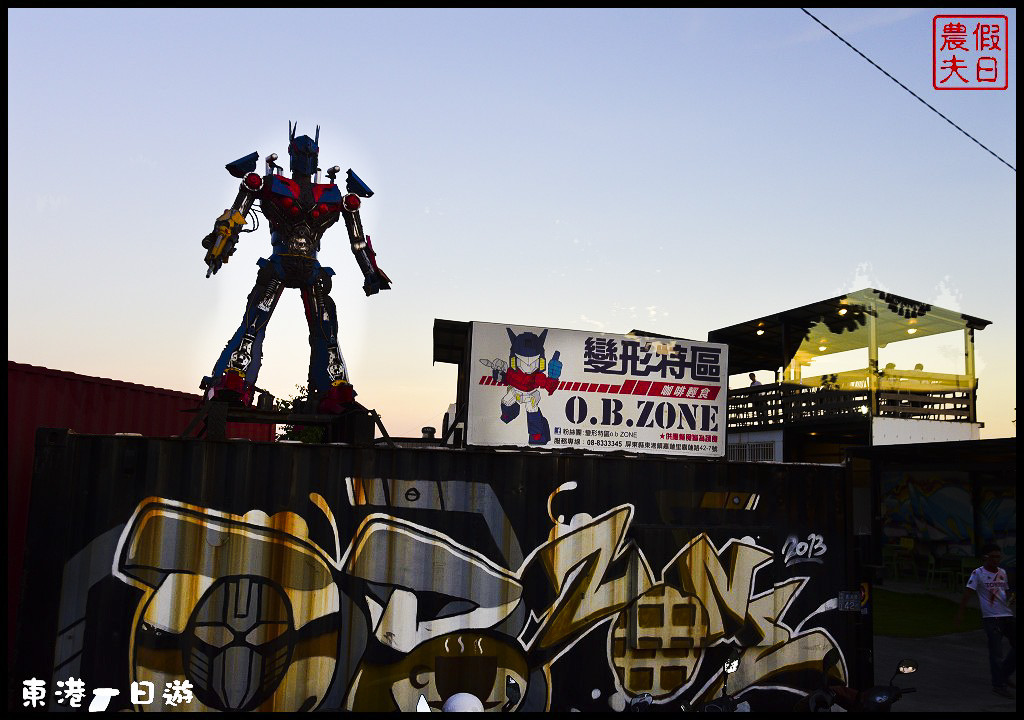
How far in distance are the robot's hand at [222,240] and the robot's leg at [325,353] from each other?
1.27m

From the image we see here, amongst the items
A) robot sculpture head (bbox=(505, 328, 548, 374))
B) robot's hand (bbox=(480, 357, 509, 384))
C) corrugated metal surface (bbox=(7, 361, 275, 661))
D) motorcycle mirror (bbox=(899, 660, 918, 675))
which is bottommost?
motorcycle mirror (bbox=(899, 660, 918, 675))

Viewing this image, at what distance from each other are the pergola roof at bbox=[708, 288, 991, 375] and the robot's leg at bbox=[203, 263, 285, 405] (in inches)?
692

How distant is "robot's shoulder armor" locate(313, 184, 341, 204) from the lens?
38.0 ft

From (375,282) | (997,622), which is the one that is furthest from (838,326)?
(375,282)

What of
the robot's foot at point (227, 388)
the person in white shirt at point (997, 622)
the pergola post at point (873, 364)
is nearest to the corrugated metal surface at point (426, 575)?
the person in white shirt at point (997, 622)

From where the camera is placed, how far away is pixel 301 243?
1141cm

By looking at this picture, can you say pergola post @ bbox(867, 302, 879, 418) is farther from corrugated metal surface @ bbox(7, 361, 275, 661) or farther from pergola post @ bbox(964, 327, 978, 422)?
corrugated metal surface @ bbox(7, 361, 275, 661)

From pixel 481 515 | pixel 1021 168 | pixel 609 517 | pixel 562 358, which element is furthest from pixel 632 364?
pixel 1021 168

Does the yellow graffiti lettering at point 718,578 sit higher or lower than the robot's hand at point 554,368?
lower

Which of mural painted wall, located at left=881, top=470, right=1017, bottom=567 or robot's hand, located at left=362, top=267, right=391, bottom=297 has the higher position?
robot's hand, located at left=362, top=267, right=391, bottom=297

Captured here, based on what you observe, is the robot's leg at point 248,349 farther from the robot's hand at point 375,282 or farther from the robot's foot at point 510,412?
the robot's foot at point 510,412

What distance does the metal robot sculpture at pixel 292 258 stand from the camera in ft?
35.0

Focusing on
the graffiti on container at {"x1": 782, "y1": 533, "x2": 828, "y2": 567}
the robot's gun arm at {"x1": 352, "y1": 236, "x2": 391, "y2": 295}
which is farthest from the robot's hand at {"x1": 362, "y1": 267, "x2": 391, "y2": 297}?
the graffiti on container at {"x1": 782, "y1": 533, "x2": 828, "y2": 567}

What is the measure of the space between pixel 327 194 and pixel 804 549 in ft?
27.7
